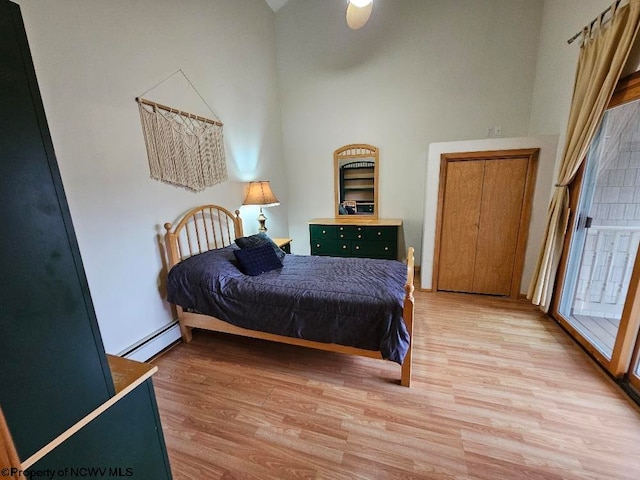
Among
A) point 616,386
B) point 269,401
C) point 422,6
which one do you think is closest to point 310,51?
point 422,6

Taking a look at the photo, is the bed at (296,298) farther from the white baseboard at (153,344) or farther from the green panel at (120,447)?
the green panel at (120,447)

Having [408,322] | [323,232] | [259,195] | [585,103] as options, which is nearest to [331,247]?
[323,232]

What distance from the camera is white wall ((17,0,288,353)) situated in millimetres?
1654

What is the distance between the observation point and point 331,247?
404 cm

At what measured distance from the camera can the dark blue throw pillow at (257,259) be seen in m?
2.39

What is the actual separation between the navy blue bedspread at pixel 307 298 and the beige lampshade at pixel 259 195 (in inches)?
35.8

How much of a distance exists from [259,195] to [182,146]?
3.31ft

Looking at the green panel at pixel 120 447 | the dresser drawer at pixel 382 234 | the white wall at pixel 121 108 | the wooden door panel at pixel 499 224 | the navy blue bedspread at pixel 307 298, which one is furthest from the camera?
the dresser drawer at pixel 382 234

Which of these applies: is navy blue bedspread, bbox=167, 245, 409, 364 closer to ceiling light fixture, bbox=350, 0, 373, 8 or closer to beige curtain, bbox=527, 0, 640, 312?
beige curtain, bbox=527, 0, 640, 312

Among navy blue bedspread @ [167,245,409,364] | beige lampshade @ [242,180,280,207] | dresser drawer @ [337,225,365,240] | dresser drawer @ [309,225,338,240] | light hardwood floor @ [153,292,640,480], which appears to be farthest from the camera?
dresser drawer @ [309,225,338,240]

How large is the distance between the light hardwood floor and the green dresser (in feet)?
5.09

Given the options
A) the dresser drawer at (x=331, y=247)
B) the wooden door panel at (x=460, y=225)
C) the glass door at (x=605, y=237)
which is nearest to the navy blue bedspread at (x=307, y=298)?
the wooden door panel at (x=460, y=225)

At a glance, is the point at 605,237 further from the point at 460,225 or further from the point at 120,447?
the point at 120,447

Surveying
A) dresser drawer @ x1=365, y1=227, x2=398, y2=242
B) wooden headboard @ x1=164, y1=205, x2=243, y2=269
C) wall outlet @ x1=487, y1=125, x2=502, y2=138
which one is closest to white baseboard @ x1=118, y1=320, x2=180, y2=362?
wooden headboard @ x1=164, y1=205, x2=243, y2=269
